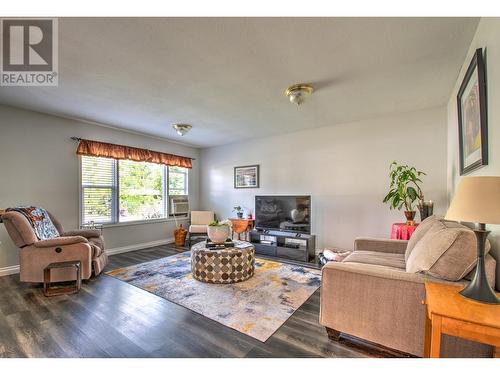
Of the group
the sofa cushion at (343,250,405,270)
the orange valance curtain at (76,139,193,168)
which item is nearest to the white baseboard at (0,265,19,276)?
the orange valance curtain at (76,139,193,168)

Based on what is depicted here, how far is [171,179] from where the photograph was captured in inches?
211

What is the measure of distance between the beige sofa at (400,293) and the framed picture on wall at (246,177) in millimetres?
3386

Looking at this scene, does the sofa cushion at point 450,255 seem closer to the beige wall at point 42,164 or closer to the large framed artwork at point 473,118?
the large framed artwork at point 473,118

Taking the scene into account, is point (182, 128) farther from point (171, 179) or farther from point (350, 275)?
point (350, 275)

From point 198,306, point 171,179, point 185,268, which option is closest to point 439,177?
point 198,306

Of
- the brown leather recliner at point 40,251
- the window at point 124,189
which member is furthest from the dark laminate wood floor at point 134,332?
the window at point 124,189

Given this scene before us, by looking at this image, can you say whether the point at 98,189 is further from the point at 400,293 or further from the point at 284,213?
the point at 400,293

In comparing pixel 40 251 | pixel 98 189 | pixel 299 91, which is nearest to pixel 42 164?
pixel 98 189

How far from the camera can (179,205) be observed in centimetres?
540

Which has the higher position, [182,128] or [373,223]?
[182,128]

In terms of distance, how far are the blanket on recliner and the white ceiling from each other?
4.65ft

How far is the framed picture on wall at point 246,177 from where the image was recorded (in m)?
4.98

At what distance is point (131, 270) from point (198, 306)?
1595mm
